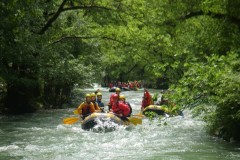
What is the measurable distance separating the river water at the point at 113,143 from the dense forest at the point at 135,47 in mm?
962

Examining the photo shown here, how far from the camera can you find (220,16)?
14219 millimetres

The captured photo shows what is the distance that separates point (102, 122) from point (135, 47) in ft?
21.4

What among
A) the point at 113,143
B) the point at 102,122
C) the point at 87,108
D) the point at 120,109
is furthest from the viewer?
the point at 120,109

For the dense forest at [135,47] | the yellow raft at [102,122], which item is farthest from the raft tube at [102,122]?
the dense forest at [135,47]

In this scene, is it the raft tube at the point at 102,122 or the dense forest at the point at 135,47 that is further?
the raft tube at the point at 102,122

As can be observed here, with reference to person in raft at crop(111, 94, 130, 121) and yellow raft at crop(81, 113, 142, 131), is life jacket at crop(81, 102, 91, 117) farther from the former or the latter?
yellow raft at crop(81, 113, 142, 131)

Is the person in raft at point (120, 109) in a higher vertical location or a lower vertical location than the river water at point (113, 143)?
higher

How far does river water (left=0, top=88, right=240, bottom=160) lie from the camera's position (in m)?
9.49

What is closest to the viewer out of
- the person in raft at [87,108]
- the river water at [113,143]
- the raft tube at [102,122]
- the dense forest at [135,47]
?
the river water at [113,143]

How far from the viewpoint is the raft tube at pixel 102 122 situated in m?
13.3

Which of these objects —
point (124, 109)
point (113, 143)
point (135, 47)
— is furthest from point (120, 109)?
point (135, 47)

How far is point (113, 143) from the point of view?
1119cm

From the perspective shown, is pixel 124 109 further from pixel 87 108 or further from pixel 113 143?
pixel 113 143

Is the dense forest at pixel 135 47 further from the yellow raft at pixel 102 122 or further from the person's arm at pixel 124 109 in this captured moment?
the yellow raft at pixel 102 122
